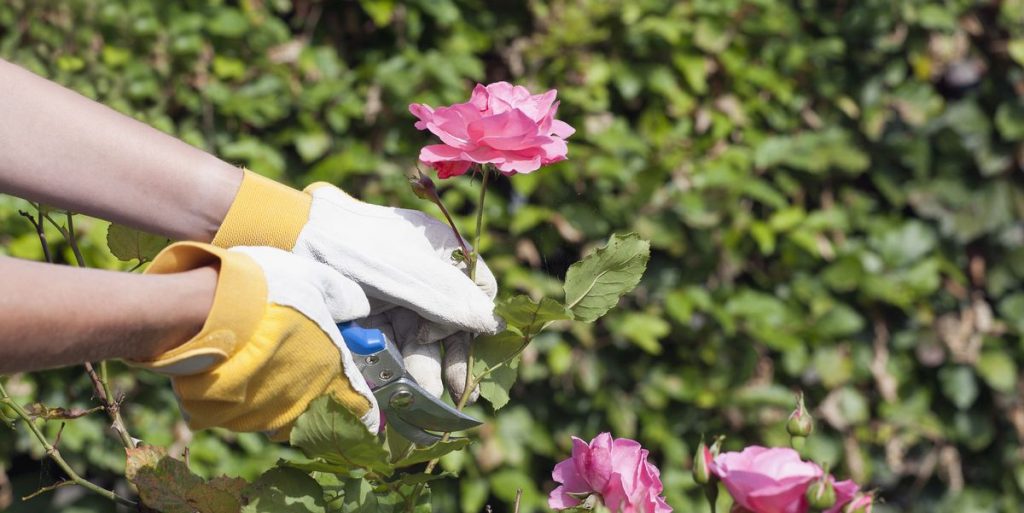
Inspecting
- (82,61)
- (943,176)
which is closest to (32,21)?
(82,61)

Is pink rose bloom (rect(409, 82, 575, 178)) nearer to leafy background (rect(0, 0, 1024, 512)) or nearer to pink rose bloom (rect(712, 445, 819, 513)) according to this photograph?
pink rose bloom (rect(712, 445, 819, 513))

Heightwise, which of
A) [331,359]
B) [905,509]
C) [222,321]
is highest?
[222,321]

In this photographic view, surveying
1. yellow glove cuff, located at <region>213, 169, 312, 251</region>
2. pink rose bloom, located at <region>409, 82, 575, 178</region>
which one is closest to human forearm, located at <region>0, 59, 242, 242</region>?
yellow glove cuff, located at <region>213, 169, 312, 251</region>

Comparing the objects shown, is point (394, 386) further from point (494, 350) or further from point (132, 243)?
point (132, 243)

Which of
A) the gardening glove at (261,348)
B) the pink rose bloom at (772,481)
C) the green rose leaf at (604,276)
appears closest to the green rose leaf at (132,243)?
the gardening glove at (261,348)

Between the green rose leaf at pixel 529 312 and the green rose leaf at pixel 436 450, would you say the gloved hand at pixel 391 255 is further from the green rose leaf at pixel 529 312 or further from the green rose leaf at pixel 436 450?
the green rose leaf at pixel 436 450

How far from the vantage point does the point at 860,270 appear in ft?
10.0

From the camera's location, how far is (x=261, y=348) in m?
1.05

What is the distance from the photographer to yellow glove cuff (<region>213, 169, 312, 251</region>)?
4.36ft

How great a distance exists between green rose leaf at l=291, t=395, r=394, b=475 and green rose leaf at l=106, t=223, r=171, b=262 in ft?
1.45

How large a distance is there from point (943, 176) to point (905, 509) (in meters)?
0.98

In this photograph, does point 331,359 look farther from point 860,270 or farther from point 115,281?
point 860,270

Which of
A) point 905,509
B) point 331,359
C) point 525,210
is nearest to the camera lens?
point 331,359

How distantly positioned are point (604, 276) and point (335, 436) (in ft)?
1.25
